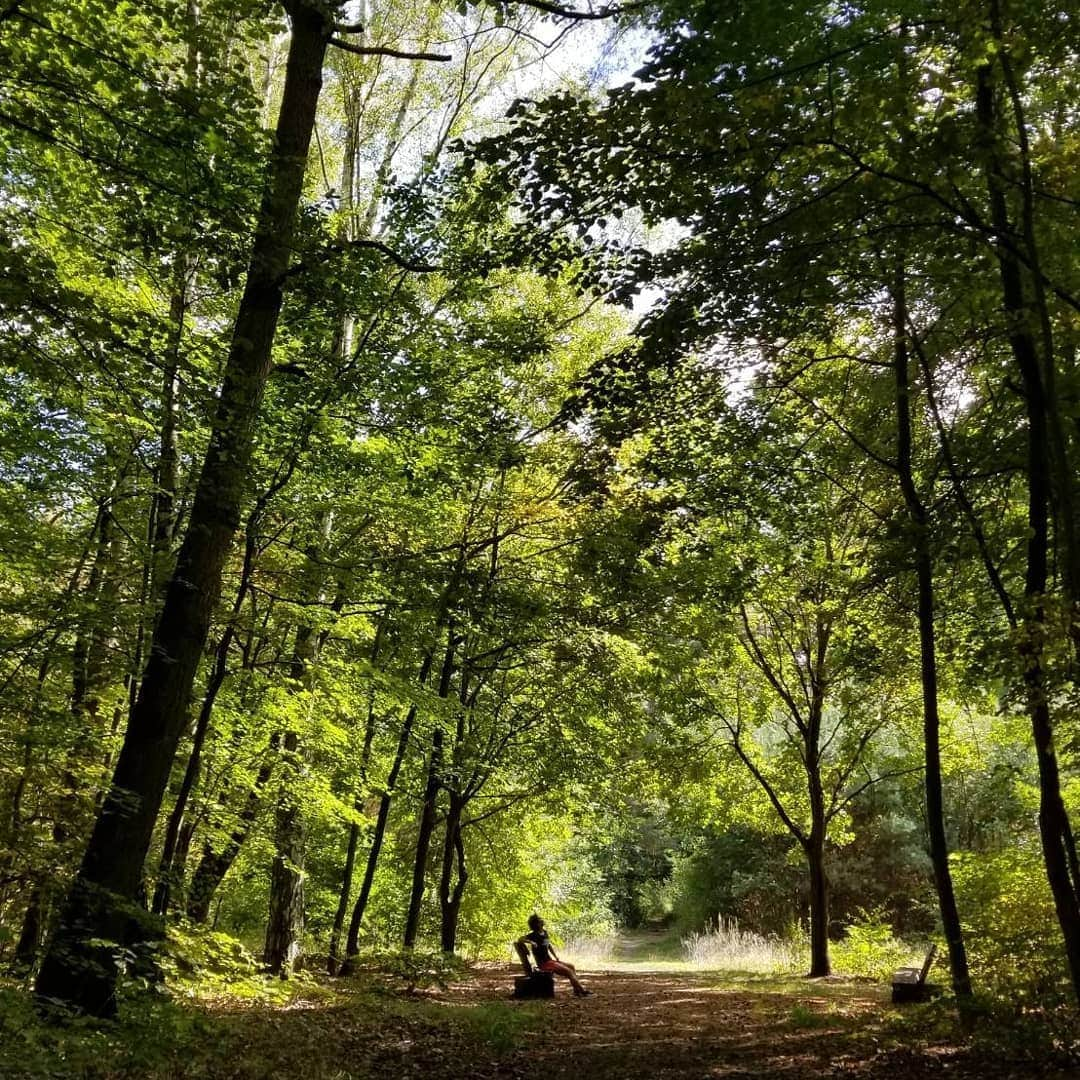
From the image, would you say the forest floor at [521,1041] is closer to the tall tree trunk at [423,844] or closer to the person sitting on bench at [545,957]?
the person sitting on bench at [545,957]

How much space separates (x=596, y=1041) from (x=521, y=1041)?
672mm

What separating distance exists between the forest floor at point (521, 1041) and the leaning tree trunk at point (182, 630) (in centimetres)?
54

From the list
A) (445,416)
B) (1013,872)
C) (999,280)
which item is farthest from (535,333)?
(1013,872)

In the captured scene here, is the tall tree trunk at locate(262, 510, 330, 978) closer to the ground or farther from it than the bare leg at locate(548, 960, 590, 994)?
farther from it

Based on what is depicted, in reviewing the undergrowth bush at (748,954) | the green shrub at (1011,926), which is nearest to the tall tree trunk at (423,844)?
the undergrowth bush at (748,954)

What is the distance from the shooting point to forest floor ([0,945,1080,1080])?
4.76m

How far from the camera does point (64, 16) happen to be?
16.1 feet

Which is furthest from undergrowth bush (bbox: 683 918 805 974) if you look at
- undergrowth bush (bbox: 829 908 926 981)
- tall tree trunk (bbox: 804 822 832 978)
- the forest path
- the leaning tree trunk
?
the leaning tree trunk

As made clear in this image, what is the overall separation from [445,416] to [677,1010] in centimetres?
717

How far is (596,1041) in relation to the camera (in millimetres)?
7027

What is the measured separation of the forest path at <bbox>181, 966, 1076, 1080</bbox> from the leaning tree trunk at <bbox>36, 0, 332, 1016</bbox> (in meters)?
1.08

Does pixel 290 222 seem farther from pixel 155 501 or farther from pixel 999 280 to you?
pixel 999 280

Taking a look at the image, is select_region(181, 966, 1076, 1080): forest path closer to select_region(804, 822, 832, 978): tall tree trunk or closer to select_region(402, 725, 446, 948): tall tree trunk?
select_region(804, 822, 832, 978): tall tree trunk

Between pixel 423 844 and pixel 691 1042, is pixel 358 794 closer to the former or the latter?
pixel 423 844
